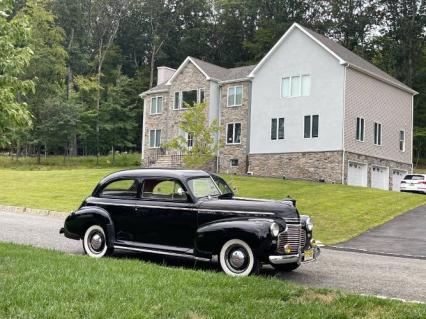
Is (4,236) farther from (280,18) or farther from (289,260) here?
(280,18)

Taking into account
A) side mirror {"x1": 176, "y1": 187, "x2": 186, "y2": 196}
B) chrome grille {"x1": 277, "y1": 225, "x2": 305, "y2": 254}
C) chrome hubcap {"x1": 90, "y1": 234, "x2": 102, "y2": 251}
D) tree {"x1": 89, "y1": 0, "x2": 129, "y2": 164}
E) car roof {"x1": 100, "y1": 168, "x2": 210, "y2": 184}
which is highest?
tree {"x1": 89, "y1": 0, "x2": 129, "y2": 164}

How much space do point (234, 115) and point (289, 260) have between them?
104ft

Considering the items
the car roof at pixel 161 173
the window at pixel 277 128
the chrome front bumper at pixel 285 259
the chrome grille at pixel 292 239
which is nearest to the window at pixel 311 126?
the window at pixel 277 128

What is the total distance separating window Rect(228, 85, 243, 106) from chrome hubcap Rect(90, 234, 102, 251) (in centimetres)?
3011

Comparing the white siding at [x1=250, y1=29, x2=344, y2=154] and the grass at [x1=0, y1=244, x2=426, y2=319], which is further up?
the white siding at [x1=250, y1=29, x2=344, y2=154]

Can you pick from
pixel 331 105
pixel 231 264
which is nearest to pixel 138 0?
pixel 331 105

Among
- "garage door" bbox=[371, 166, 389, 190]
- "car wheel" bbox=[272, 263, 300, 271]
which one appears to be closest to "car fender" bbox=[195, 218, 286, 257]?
"car wheel" bbox=[272, 263, 300, 271]

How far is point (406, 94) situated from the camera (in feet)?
136

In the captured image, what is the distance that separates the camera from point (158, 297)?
6.35 meters

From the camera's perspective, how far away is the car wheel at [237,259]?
8945 millimetres

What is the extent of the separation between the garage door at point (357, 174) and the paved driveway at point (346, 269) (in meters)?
21.0

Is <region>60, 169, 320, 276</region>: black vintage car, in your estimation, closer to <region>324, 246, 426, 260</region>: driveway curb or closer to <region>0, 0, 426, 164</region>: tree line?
<region>324, 246, 426, 260</region>: driveway curb

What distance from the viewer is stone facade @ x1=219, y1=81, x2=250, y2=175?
129 ft

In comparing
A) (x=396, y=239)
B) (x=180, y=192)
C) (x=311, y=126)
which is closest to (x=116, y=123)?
(x=311, y=126)
